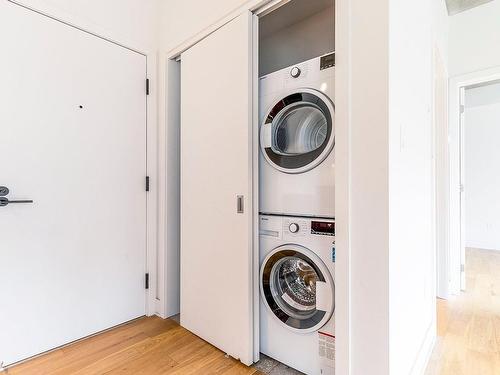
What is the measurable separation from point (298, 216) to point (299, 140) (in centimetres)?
44

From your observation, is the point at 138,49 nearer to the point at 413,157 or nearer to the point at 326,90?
the point at 326,90

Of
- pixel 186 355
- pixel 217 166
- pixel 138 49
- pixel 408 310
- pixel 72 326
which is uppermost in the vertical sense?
pixel 138 49

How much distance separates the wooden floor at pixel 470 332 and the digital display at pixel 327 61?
1.69 m

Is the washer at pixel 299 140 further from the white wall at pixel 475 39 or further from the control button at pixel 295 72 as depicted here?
the white wall at pixel 475 39

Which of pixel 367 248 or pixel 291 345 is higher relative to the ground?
pixel 367 248

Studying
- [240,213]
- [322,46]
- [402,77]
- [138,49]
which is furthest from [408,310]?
[138,49]

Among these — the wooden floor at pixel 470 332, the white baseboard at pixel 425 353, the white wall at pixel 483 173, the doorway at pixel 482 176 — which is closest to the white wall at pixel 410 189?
→ the white baseboard at pixel 425 353

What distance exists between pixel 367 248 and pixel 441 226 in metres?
1.88

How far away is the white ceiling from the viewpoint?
2.46m

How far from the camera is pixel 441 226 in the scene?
2531 millimetres

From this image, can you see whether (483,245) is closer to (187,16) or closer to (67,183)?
(187,16)

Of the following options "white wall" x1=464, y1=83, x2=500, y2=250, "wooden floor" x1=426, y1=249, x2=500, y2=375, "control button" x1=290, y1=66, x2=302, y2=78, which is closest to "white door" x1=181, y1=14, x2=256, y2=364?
"control button" x1=290, y1=66, x2=302, y2=78

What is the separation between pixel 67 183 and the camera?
1.79 metres

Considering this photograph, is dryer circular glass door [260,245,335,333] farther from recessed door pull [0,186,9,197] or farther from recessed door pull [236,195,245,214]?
recessed door pull [0,186,9,197]
